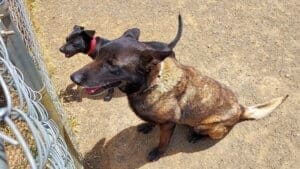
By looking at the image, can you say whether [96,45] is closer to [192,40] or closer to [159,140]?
[159,140]

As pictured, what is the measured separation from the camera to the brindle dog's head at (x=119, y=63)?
373cm

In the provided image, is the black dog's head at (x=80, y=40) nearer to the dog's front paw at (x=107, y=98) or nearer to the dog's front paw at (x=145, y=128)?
the dog's front paw at (x=107, y=98)

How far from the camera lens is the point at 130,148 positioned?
17.0 feet

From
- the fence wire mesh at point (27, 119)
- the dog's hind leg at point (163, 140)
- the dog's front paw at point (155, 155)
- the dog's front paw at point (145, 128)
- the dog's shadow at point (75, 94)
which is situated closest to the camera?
the fence wire mesh at point (27, 119)

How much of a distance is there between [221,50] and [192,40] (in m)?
0.42

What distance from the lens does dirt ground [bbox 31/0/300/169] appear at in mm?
5062

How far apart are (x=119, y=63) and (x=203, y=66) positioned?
7.23 ft

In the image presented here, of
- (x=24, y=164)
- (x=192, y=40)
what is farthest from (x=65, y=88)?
(x=192, y=40)

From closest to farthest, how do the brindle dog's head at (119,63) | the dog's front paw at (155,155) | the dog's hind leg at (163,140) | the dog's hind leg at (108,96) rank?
the brindle dog's head at (119,63), the dog's hind leg at (163,140), the dog's front paw at (155,155), the dog's hind leg at (108,96)

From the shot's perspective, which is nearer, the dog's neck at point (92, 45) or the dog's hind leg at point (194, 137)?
the dog's neck at point (92, 45)

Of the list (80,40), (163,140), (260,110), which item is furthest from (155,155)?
(80,40)

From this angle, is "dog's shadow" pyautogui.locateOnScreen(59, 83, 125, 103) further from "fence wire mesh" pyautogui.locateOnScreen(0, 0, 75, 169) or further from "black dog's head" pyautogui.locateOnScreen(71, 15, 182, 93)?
"black dog's head" pyautogui.locateOnScreen(71, 15, 182, 93)

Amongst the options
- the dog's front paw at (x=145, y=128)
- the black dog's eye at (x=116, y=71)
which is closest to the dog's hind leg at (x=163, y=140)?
the dog's front paw at (x=145, y=128)

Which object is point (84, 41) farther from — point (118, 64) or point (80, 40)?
point (118, 64)
